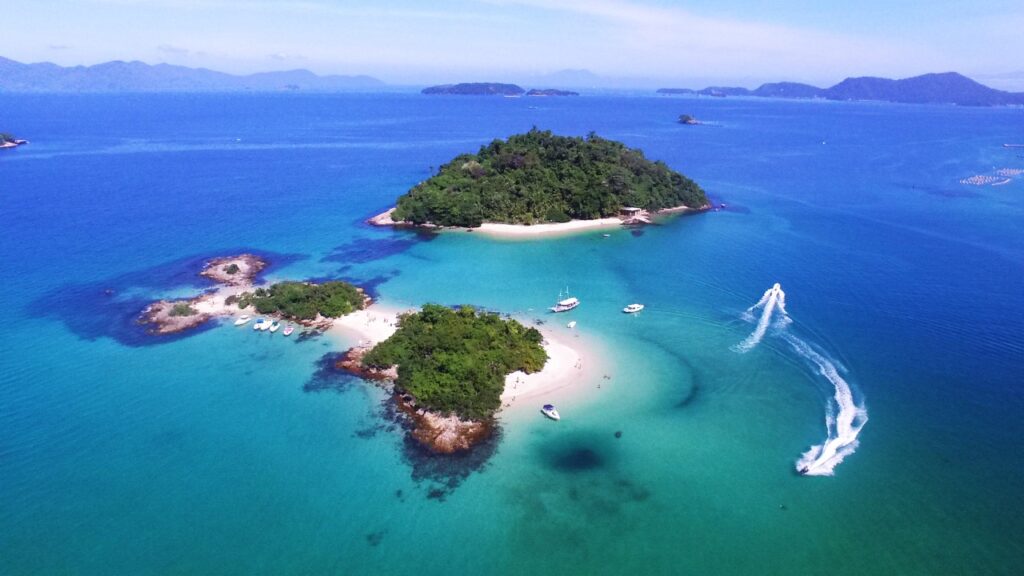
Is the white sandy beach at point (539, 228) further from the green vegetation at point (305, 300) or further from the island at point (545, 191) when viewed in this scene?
the green vegetation at point (305, 300)

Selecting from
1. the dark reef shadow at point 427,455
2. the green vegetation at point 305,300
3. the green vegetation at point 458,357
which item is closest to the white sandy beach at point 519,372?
the green vegetation at point 458,357

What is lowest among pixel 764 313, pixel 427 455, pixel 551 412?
pixel 427 455

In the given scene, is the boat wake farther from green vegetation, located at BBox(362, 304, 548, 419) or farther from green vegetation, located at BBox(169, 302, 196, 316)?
green vegetation, located at BBox(169, 302, 196, 316)

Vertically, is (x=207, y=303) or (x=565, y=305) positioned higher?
(x=565, y=305)

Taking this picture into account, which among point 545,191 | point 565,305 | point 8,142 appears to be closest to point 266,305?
point 565,305

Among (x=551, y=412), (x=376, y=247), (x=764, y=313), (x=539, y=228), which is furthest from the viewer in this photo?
(x=539, y=228)

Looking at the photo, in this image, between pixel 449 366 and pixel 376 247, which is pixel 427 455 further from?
pixel 376 247
